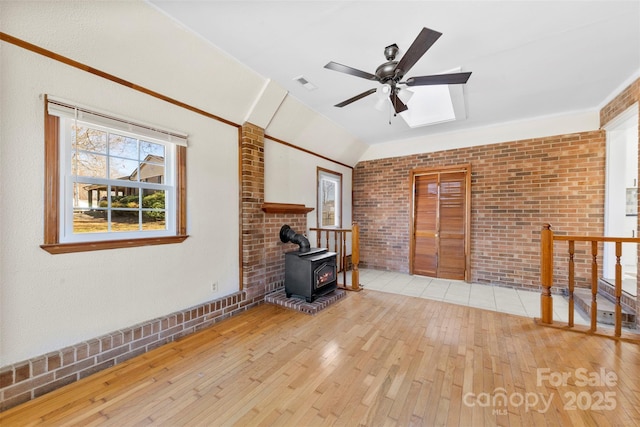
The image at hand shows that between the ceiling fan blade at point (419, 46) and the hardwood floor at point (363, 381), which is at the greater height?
the ceiling fan blade at point (419, 46)

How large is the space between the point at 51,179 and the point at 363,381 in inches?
111

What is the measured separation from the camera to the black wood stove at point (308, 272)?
10.9 feet

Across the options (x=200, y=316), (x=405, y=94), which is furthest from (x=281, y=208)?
(x=405, y=94)

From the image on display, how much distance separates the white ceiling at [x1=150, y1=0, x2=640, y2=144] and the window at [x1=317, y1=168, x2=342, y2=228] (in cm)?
199

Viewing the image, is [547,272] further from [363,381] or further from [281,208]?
[281,208]

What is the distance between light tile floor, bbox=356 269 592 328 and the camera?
10.8ft

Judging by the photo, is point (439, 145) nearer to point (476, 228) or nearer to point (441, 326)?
point (476, 228)

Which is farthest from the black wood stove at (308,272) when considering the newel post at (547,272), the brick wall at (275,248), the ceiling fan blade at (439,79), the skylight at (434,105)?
the skylight at (434,105)

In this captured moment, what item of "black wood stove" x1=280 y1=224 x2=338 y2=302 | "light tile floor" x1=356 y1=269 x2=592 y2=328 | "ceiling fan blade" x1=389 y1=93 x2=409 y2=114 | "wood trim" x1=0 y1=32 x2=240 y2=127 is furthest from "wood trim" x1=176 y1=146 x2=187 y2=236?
"light tile floor" x1=356 y1=269 x2=592 y2=328

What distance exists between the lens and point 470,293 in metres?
4.05

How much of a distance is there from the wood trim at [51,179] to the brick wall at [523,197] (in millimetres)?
5308

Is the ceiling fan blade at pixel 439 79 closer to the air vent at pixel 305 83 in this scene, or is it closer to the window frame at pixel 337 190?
the air vent at pixel 305 83

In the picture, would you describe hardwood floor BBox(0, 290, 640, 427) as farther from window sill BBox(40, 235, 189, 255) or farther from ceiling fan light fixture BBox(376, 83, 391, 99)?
ceiling fan light fixture BBox(376, 83, 391, 99)

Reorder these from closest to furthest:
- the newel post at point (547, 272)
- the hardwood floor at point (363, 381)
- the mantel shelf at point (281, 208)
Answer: the hardwood floor at point (363, 381), the newel post at point (547, 272), the mantel shelf at point (281, 208)
